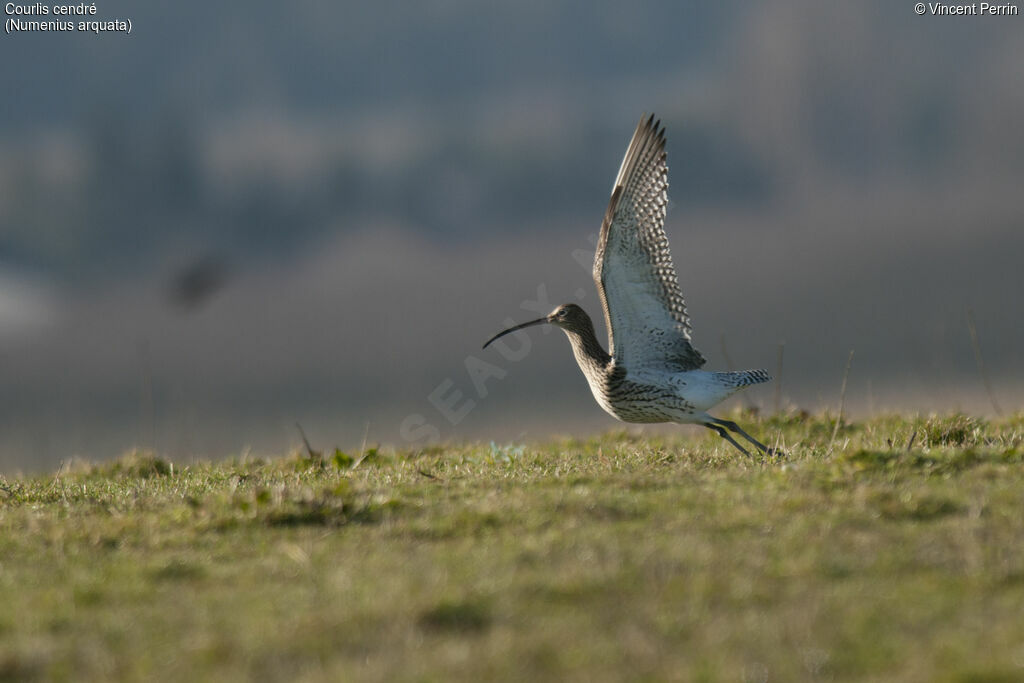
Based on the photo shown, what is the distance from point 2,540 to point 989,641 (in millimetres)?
6543

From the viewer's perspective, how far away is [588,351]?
37.9 ft

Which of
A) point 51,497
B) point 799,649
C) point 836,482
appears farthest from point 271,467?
Answer: point 799,649

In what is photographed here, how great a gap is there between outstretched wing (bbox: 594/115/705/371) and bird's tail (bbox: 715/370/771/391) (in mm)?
498

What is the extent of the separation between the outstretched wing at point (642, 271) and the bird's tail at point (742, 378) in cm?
50

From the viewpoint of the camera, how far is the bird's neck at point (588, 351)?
1139 centimetres

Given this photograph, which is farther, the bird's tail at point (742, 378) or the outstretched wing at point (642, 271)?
the bird's tail at point (742, 378)

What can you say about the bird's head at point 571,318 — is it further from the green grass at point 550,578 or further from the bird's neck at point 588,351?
the green grass at point 550,578

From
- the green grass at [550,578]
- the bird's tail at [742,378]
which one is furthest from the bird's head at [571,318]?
the green grass at [550,578]

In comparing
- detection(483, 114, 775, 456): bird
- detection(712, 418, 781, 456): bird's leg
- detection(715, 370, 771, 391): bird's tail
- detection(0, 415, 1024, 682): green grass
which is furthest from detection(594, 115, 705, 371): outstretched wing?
detection(0, 415, 1024, 682): green grass

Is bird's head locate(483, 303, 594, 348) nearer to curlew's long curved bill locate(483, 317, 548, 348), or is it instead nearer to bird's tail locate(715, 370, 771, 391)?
curlew's long curved bill locate(483, 317, 548, 348)

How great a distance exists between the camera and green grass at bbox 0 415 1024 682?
15.2 feet

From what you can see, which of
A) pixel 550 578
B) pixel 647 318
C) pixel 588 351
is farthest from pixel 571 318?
pixel 550 578

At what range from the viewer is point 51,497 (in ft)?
32.4

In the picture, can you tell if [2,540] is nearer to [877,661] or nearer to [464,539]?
[464,539]
